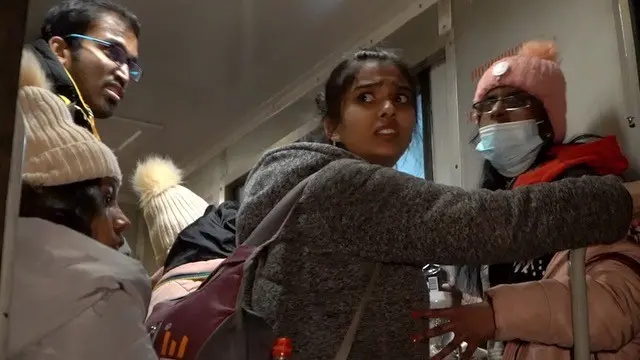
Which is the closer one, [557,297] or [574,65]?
[557,297]

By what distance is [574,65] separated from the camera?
1.78 metres

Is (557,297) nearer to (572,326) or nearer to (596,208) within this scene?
(572,326)

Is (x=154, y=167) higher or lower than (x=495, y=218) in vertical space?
higher

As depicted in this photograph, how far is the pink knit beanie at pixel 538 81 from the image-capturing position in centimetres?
157

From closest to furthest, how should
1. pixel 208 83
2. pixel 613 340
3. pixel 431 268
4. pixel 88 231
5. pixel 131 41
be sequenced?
pixel 88 231 → pixel 613 340 → pixel 431 268 → pixel 131 41 → pixel 208 83

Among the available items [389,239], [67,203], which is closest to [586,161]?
[389,239]

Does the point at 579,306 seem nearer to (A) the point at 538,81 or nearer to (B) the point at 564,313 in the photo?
(B) the point at 564,313

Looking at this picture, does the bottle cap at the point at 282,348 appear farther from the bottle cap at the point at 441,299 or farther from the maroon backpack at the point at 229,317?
the bottle cap at the point at 441,299

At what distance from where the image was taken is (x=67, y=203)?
969 millimetres

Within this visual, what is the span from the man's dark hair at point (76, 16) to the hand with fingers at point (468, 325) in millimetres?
1346

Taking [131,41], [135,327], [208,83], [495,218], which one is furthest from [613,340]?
[208,83]

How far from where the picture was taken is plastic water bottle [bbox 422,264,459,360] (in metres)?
1.47

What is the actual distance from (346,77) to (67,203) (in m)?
0.60

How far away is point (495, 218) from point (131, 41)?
1403mm
